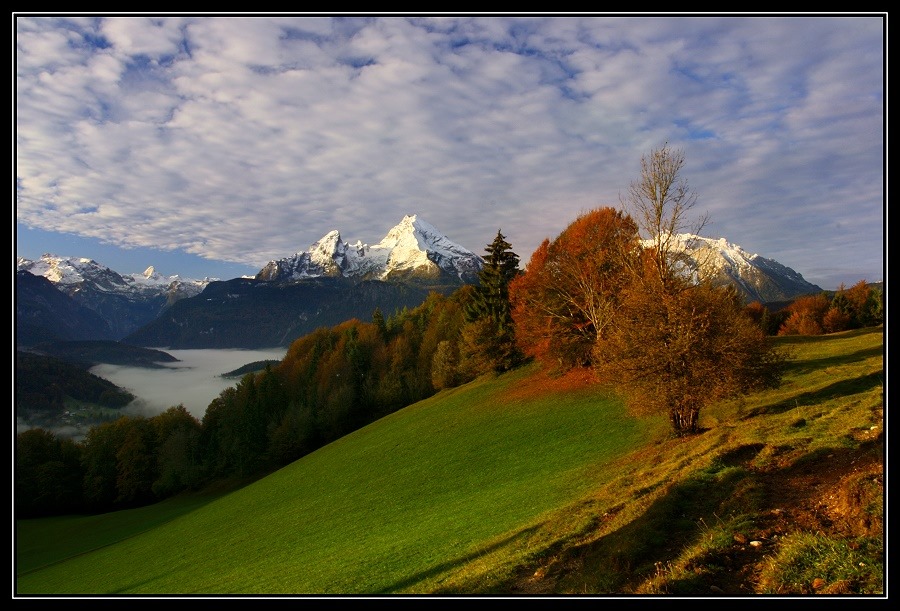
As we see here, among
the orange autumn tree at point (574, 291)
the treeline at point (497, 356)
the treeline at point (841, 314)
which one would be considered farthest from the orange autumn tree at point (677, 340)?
the treeline at point (841, 314)

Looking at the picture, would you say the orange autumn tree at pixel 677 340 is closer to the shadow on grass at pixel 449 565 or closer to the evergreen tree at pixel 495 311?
the shadow on grass at pixel 449 565

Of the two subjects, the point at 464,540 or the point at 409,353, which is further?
the point at 409,353

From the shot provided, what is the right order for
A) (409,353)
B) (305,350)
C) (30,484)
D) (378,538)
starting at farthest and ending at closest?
1. (305,350)
2. (409,353)
3. (30,484)
4. (378,538)

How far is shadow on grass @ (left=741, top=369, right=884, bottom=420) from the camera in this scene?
20.9 meters

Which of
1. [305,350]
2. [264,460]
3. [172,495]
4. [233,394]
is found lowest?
[172,495]

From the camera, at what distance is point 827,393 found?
21.6m

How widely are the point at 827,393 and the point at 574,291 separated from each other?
74.3 ft

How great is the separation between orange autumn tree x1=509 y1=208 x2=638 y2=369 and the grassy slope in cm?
428

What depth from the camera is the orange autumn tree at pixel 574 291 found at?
39719 millimetres
